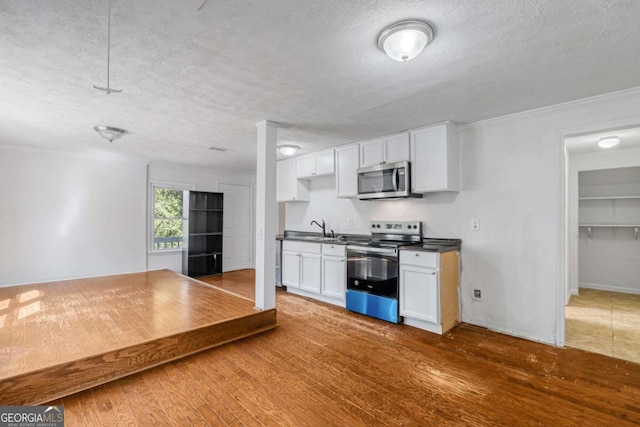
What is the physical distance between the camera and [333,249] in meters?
4.21

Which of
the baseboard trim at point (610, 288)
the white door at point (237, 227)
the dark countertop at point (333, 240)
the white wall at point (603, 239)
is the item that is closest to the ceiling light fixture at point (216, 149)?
the dark countertop at point (333, 240)

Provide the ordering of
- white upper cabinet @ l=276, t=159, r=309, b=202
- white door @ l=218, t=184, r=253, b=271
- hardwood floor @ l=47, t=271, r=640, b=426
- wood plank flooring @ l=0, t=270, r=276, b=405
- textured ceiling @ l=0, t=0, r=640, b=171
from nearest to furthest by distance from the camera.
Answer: textured ceiling @ l=0, t=0, r=640, b=171
hardwood floor @ l=47, t=271, r=640, b=426
wood plank flooring @ l=0, t=270, r=276, b=405
white upper cabinet @ l=276, t=159, r=309, b=202
white door @ l=218, t=184, r=253, b=271

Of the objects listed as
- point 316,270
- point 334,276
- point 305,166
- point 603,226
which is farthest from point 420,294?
point 603,226

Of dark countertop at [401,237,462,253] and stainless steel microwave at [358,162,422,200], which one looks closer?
dark countertop at [401,237,462,253]

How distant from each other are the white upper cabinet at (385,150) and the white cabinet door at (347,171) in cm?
14

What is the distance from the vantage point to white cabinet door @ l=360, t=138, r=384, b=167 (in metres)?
4.04

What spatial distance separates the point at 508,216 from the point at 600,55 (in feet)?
5.49

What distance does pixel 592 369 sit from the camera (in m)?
2.47

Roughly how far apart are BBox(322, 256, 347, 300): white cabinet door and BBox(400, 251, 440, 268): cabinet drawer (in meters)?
0.91

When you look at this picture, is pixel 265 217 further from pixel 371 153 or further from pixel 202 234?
pixel 202 234

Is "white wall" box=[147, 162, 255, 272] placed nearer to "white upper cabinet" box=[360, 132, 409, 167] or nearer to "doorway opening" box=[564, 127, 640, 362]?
"white upper cabinet" box=[360, 132, 409, 167]

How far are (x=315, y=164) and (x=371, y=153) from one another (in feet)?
3.72

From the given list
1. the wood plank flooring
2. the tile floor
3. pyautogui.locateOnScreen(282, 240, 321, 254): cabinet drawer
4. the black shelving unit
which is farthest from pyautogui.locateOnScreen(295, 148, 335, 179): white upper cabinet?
the tile floor

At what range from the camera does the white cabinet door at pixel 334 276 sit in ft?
13.4
